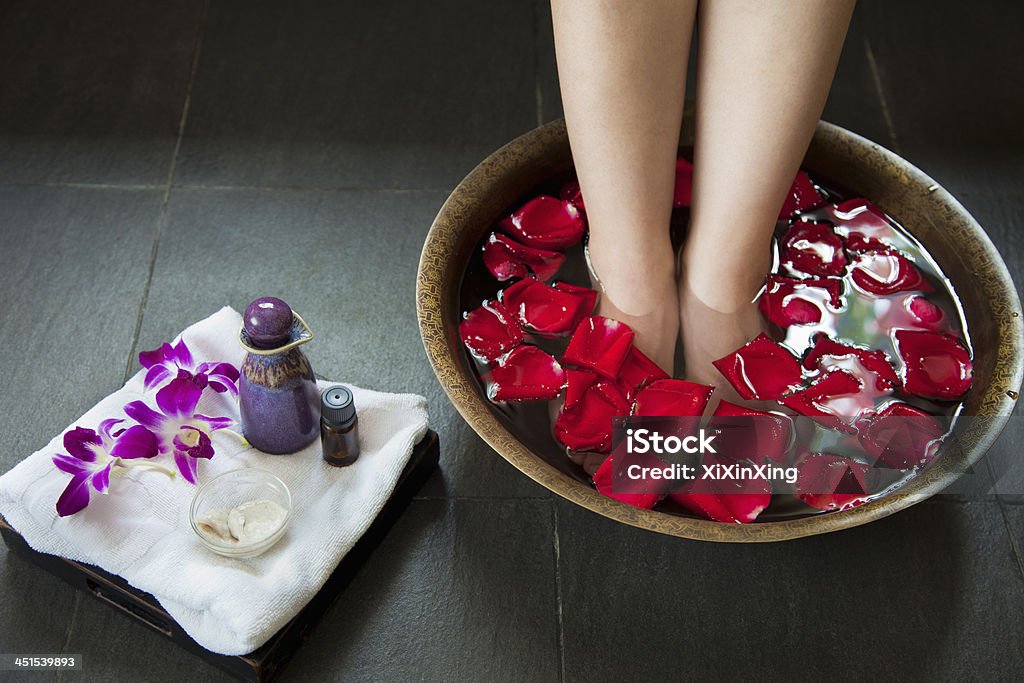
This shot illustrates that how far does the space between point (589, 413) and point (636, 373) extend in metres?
0.07

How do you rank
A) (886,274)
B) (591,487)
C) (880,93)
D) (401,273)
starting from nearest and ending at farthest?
(591,487) → (886,274) → (401,273) → (880,93)

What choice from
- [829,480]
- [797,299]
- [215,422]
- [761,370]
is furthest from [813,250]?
[215,422]

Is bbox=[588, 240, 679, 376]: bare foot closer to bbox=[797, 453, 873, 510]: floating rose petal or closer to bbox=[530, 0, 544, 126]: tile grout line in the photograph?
bbox=[797, 453, 873, 510]: floating rose petal

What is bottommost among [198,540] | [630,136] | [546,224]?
[198,540]

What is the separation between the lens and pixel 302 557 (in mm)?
862

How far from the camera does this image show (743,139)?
0.89m

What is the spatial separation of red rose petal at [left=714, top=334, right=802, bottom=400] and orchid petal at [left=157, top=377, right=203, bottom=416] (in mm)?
516

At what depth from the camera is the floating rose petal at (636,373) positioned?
96cm

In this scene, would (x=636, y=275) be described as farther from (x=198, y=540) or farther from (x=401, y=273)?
(x=198, y=540)

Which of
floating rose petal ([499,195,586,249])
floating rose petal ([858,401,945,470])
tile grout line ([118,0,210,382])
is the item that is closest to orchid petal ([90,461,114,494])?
tile grout line ([118,0,210,382])

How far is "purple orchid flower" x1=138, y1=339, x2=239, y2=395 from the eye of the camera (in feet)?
3.15

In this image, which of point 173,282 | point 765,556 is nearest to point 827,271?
point 765,556

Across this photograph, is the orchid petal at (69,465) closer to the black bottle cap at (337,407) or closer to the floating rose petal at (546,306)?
the black bottle cap at (337,407)

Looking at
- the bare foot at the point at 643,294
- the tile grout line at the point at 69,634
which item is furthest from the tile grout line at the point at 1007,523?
the tile grout line at the point at 69,634
